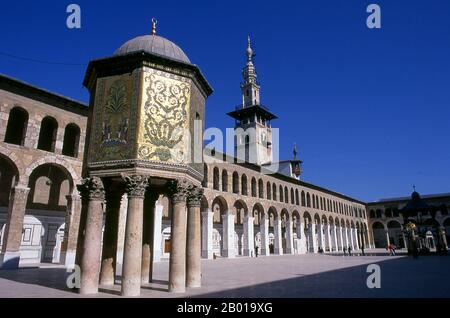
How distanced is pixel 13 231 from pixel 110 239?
11.0m

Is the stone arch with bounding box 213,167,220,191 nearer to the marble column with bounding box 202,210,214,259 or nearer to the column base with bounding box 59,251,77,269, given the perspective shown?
→ the marble column with bounding box 202,210,214,259

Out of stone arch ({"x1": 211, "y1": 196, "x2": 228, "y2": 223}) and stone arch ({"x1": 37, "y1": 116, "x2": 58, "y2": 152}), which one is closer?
stone arch ({"x1": 37, "y1": 116, "x2": 58, "y2": 152})

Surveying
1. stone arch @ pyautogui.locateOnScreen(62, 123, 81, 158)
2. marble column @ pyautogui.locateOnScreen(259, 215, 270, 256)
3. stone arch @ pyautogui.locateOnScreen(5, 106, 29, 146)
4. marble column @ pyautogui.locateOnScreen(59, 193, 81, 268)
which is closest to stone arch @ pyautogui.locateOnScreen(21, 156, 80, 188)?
marble column @ pyautogui.locateOnScreen(59, 193, 81, 268)

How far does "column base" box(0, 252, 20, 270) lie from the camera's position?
55.4 ft

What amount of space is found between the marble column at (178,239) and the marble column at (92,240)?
6.55 ft

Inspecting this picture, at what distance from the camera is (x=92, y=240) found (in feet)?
28.1

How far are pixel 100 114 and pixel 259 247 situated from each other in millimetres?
30877

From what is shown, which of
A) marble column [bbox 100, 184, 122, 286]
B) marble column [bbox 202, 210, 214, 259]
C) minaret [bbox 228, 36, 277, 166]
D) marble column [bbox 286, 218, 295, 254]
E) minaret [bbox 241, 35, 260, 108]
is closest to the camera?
marble column [bbox 100, 184, 122, 286]

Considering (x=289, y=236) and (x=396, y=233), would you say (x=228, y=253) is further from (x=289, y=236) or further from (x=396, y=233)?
(x=396, y=233)

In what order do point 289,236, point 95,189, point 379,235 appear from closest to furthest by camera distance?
point 95,189 → point 289,236 → point 379,235

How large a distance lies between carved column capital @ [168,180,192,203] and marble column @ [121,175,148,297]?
0.94 metres

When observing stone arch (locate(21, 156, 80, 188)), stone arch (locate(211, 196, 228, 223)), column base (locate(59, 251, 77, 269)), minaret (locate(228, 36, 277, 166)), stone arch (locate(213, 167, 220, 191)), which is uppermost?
minaret (locate(228, 36, 277, 166))

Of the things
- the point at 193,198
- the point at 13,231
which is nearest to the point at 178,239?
the point at 193,198
